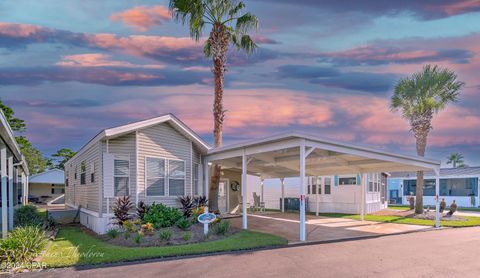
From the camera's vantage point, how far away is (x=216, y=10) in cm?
1770

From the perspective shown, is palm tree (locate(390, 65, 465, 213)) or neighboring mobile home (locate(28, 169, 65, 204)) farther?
neighboring mobile home (locate(28, 169, 65, 204))

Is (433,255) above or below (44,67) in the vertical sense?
below

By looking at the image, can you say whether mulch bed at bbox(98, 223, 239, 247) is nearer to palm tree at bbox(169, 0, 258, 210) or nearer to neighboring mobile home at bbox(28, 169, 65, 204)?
A: palm tree at bbox(169, 0, 258, 210)

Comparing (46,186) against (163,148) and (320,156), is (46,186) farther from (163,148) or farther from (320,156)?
(320,156)

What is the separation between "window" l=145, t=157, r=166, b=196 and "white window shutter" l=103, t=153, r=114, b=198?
1.34 metres

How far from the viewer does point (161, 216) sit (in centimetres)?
1338

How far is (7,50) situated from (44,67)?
5.89ft

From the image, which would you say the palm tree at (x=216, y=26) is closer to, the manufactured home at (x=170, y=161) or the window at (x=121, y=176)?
the manufactured home at (x=170, y=161)

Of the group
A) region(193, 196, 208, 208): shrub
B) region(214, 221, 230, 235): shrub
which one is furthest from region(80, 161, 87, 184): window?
region(214, 221, 230, 235): shrub

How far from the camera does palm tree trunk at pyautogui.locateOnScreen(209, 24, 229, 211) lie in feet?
58.2

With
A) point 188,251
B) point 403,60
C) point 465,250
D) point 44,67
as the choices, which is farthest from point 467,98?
point 44,67

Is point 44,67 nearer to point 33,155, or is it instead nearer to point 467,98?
point 467,98

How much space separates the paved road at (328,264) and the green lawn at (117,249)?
23.8 inches

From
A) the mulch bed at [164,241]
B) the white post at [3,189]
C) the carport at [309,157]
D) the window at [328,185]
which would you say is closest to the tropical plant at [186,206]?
the mulch bed at [164,241]
